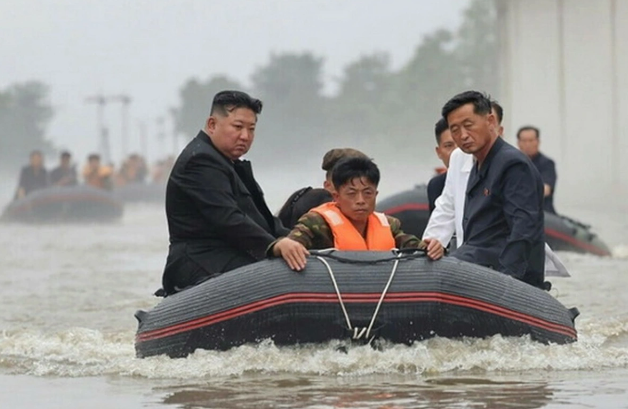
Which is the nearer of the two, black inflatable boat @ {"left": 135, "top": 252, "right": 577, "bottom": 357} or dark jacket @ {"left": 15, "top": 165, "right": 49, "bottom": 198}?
black inflatable boat @ {"left": 135, "top": 252, "right": 577, "bottom": 357}

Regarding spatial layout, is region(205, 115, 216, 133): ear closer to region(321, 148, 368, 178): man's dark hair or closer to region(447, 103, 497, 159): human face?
region(321, 148, 368, 178): man's dark hair

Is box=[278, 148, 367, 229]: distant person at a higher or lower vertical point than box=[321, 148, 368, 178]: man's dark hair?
lower

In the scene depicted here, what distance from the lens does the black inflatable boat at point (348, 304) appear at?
8273 mm

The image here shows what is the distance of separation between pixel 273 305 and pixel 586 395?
1.59 meters

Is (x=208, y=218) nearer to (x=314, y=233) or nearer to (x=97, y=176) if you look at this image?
(x=314, y=233)

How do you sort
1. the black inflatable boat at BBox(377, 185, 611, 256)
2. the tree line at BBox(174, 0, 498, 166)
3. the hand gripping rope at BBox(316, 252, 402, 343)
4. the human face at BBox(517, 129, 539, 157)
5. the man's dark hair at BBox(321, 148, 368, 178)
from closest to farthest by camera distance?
the hand gripping rope at BBox(316, 252, 402, 343), the man's dark hair at BBox(321, 148, 368, 178), the black inflatable boat at BBox(377, 185, 611, 256), the human face at BBox(517, 129, 539, 157), the tree line at BBox(174, 0, 498, 166)

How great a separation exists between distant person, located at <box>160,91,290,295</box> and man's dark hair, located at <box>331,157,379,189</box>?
0.55 meters

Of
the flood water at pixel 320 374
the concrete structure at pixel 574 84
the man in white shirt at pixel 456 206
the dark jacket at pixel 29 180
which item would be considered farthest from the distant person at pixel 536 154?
the concrete structure at pixel 574 84

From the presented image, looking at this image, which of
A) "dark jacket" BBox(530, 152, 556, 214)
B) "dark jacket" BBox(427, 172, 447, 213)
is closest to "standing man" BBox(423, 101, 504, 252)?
"dark jacket" BBox(427, 172, 447, 213)

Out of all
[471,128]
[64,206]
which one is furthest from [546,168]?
[64,206]

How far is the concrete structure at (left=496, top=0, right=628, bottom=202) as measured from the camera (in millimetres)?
46125

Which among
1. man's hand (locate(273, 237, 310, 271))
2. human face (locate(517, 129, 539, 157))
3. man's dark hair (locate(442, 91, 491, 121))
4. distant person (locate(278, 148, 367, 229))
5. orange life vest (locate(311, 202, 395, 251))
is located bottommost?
man's hand (locate(273, 237, 310, 271))

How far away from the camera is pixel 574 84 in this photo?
47.7m

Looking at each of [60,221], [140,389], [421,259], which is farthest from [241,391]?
[60,221]
